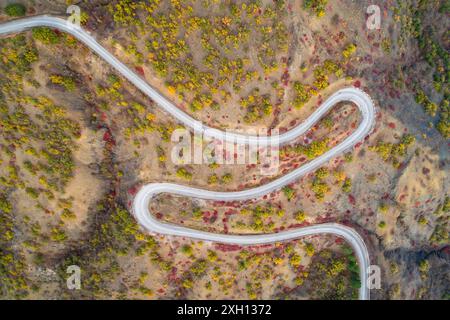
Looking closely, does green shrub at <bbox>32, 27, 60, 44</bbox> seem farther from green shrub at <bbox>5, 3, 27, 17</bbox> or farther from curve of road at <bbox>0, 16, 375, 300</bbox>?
curve of road at <bbox>0, 16, 375, 300</bbox>

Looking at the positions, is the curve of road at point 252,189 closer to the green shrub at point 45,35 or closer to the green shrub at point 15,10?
the green shrub at point 45,35

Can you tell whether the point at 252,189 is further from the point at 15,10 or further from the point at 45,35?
the point at 15,10

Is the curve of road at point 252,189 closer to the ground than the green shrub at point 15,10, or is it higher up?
closer to the ground

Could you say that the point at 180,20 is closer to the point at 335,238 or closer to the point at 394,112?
the point at 394,112

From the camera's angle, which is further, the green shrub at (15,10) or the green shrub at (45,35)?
the green shrub at (45,35)

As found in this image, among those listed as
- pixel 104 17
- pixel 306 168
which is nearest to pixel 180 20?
pixel 104 17

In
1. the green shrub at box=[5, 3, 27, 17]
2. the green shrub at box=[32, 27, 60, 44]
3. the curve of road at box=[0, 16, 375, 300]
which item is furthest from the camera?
the curve of road at box=[0, 16, 375, 300]

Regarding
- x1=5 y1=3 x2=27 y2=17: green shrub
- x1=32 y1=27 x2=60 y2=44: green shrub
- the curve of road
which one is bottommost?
the curve of road

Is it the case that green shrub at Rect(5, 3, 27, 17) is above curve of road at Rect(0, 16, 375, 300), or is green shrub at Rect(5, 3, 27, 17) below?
above

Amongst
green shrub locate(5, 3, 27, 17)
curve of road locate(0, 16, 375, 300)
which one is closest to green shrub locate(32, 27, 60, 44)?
green shrub locate(5, 3, 27, 17)

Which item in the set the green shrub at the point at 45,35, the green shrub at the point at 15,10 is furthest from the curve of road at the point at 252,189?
the green shrub at the point at 15,10

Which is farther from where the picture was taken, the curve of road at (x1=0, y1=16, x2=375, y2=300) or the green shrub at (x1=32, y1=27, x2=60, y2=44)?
the curve of road at (x1=0, y1=16, x2=375, y2=300)

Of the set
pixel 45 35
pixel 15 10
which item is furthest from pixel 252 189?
pixel 15 10
